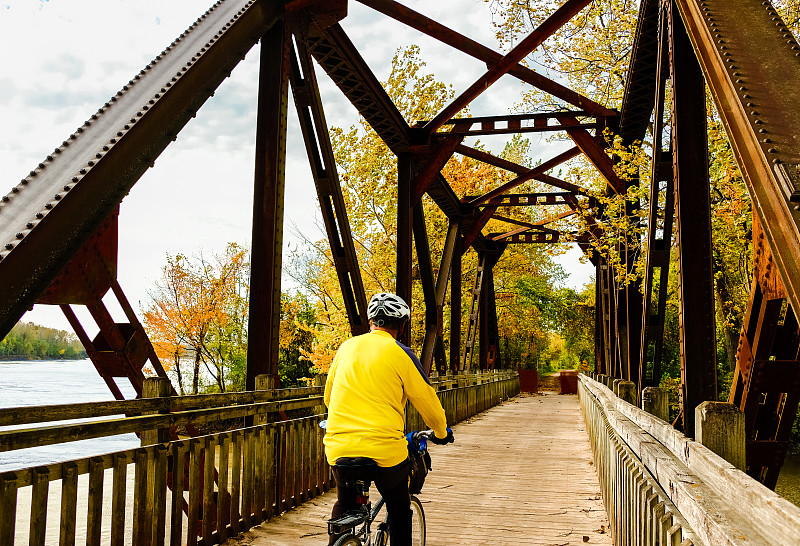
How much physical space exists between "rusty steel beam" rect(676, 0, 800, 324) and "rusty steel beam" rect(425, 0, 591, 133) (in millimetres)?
4903

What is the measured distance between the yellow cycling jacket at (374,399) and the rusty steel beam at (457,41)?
240 inches

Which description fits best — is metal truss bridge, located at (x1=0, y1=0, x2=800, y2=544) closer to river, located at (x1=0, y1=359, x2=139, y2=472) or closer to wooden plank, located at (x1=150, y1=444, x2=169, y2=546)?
wooden plank, located at (x1=150, y1=444, x2=169, y2=546)

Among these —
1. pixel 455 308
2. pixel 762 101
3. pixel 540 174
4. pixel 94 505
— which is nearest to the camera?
pixel 762 101

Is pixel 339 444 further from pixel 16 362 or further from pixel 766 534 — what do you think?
pixel 16 362

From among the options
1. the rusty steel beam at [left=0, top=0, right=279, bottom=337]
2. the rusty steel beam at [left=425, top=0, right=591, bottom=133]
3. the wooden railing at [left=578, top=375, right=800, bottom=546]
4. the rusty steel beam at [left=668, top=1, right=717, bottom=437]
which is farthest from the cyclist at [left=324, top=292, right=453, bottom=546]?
the rusty steel beam at [left=425, top=0, right=591, bottom=133]

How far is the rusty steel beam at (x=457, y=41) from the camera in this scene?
852cm

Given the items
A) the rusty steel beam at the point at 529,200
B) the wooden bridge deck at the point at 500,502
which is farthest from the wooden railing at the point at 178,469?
the rusty steel beam at the point at 529,200

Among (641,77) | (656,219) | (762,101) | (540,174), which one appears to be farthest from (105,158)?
(540,174)

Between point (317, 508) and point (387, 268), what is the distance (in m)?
17.4

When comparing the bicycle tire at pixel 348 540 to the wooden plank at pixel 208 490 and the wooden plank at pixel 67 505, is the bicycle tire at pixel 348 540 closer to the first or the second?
the wooden plank at pixel 67 505

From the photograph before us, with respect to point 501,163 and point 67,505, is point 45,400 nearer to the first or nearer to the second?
point 501,163

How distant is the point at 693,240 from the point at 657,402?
112cm

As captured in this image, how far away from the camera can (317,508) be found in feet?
19.8

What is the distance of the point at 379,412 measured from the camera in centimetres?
322
